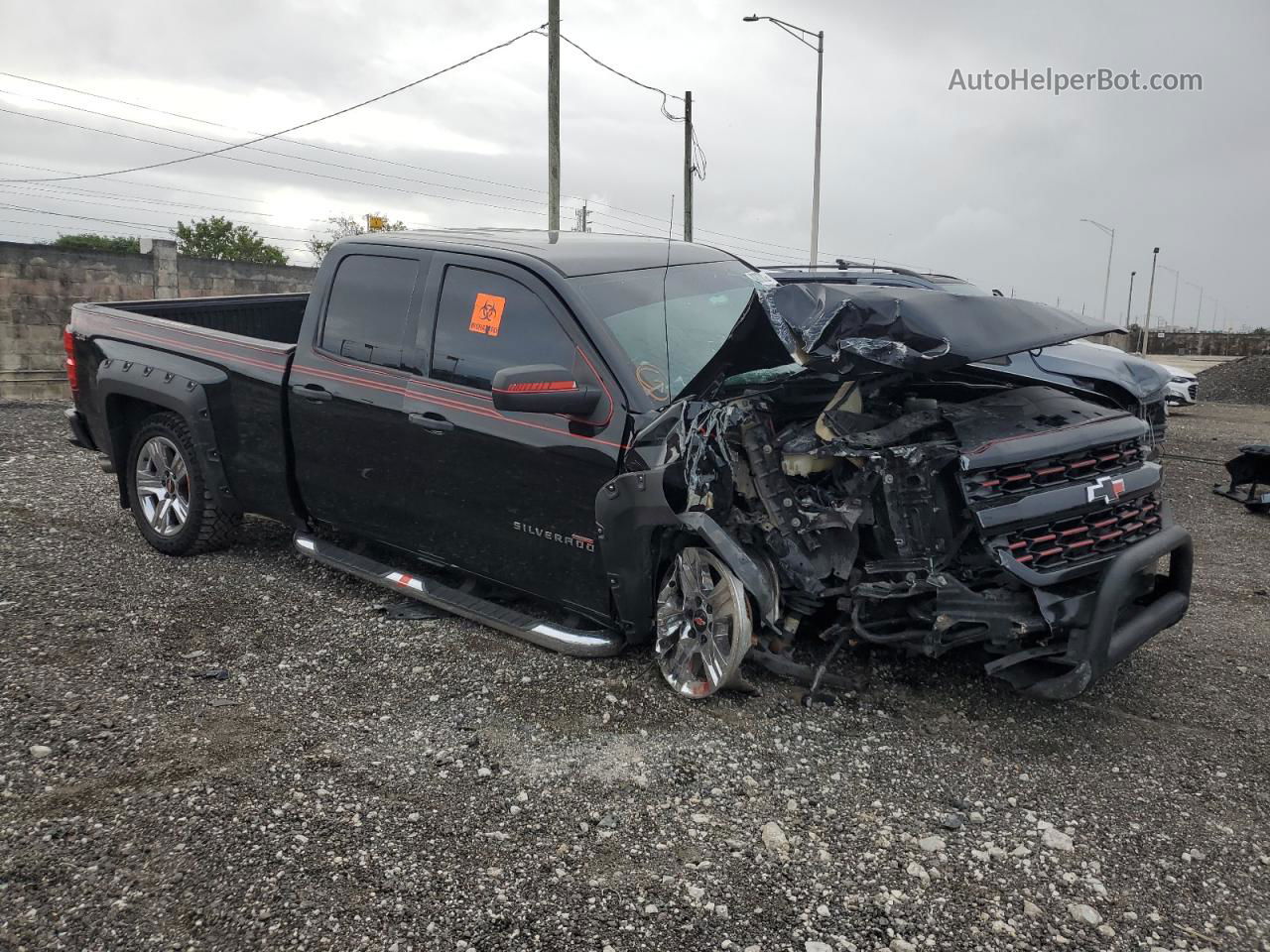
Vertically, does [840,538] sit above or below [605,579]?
above

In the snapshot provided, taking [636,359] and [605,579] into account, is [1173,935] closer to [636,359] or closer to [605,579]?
[605,579]

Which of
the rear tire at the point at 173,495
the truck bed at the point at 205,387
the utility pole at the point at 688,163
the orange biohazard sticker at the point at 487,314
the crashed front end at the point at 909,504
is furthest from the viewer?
the utility pole at the point at 688,163

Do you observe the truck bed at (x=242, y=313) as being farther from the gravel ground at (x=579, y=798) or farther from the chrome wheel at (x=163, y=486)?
the gravel ground at (x=579, y=798)

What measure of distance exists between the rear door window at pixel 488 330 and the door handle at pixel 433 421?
7.1 inches

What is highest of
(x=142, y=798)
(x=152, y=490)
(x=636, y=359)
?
(x=636, y=359)

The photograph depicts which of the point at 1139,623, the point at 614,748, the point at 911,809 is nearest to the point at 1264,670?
the point at 1139,623

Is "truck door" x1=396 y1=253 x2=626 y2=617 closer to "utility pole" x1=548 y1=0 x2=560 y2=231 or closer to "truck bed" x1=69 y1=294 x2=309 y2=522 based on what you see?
"truck bed" x1=69 y1=294 x2=309 y2=522

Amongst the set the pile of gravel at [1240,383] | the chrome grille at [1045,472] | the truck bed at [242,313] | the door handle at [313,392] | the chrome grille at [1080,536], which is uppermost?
the truck bed at [242,313]

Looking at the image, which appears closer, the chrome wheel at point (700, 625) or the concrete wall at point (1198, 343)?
the chrome wheel at point (700, 625)

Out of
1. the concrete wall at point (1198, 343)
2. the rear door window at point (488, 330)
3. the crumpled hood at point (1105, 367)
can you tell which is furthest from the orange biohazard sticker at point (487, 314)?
the concrete wall at point (1198, 343)

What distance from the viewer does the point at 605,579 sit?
404cm

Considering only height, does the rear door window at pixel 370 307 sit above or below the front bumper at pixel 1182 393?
above

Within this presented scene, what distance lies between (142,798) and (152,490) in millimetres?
3060

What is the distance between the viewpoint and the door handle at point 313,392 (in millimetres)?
4926
